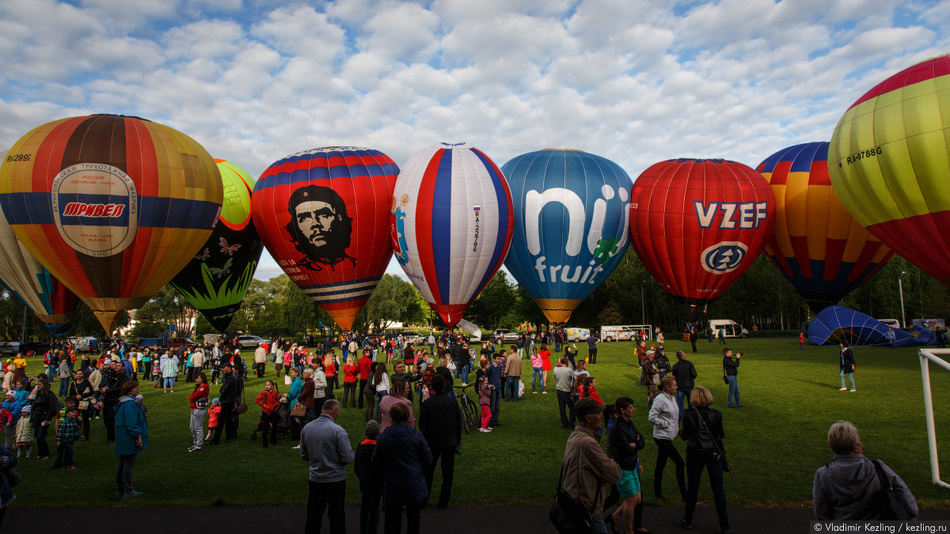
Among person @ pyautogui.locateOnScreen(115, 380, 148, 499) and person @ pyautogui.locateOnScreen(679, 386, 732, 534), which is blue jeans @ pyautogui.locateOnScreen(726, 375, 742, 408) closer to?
person @ pyautogui.locateOnScreen(679, 386, 732, 534)

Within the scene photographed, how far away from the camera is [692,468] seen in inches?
232

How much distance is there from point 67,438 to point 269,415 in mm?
2945

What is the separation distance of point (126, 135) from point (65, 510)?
16115mm

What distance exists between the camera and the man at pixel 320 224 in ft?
73.0

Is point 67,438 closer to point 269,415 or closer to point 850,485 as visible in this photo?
point 269,415

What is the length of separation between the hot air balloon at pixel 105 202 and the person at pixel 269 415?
12.2m

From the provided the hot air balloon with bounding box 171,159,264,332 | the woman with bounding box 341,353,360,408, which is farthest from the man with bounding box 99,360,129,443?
the hot air balloon with bounding box 171,159,264,332

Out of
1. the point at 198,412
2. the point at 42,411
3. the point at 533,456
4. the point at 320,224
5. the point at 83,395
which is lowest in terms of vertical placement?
the point at 533,456

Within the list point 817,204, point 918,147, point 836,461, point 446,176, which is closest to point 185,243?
point 446,176

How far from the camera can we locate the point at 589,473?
13.8 feet

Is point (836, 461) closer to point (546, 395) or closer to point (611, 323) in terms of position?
point (546, 395)

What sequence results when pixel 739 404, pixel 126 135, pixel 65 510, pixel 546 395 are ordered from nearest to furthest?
pixel 65 510 < pixel 739 404 < pixel 546 395 < pixel 126 135

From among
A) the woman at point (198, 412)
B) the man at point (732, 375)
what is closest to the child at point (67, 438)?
the woman at point (198, 412)

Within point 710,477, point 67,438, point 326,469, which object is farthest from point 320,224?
point 710,477
